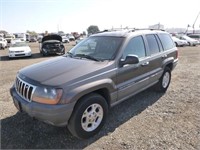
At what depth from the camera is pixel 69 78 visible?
319cm

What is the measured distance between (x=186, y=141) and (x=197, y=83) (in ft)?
13.2

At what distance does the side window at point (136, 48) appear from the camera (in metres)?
4.20

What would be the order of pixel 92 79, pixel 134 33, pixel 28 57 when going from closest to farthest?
pixel 92 79 < pixel 134 33 < pixel 28 57

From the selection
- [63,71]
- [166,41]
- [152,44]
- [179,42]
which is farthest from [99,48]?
[179,42]

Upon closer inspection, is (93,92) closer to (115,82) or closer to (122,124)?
(115,82)

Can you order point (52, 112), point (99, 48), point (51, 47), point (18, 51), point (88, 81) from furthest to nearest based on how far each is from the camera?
point (51, 47) → point (18, 51) → point (99, 48) → point (88, 81) → point (52, 112)

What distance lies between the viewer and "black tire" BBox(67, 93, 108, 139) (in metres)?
3.24

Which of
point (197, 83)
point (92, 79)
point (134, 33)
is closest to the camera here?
point (92, 79)

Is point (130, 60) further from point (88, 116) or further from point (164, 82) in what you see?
point (164, 82)

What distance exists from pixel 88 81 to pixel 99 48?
127cm

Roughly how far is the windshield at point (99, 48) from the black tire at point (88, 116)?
94cm

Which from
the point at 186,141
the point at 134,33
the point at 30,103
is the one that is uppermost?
the point at 134,33

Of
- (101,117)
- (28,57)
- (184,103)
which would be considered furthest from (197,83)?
(28,57)

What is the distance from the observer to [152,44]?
16.7 feet
